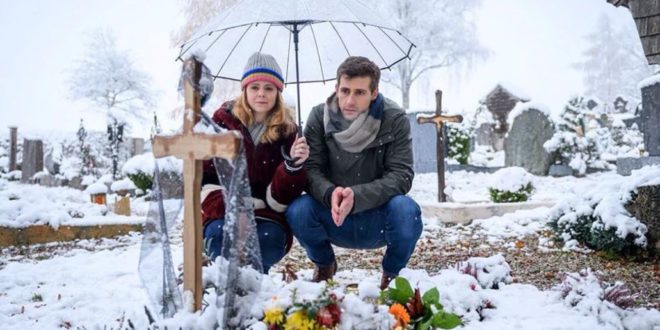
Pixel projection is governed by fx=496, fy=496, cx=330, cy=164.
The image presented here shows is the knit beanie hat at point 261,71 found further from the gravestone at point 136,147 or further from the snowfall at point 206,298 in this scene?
the gravestone at point 136,147

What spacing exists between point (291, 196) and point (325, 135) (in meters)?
0.42

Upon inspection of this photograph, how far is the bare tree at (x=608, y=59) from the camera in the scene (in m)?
42.8

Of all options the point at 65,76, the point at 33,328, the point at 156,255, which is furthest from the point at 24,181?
the point at 65,76

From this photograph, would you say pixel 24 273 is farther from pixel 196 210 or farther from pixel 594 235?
pixel 594 235

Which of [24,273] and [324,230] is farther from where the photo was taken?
[24,273]

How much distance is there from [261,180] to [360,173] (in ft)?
1.84

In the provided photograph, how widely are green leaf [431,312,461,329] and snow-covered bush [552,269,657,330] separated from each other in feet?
3.23

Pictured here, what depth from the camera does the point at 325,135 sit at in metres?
2.70

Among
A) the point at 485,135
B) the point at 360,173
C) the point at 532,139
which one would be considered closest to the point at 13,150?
the point at 532,139

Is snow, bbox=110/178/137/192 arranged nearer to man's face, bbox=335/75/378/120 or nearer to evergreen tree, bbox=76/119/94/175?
evergreen tree, bbox=76/119/94/175

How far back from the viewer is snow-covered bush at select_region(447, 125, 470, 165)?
13.1 metres

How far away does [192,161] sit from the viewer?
1.71m

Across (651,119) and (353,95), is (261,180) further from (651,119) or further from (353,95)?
(651,119)

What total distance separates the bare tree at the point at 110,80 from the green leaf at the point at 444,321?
995 inches
